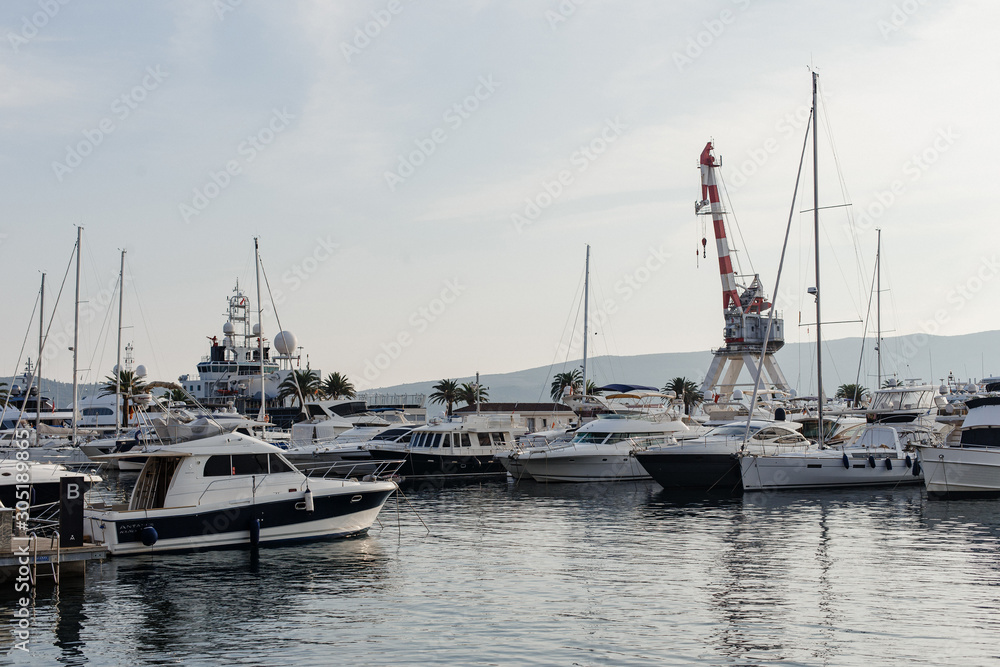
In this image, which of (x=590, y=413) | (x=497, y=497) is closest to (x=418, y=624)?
(x=497, y=497)

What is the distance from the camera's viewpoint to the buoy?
22.2m

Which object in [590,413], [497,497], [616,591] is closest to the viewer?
[616,591]

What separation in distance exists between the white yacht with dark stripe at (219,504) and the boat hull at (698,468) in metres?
16.8

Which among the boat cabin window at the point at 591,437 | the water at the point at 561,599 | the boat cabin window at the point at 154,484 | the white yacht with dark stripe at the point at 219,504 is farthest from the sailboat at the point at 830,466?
the boat cabin window at the point at 154,484

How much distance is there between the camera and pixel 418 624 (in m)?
16.0

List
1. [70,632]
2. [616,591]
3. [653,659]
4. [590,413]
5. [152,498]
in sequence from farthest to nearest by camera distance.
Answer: [590,413], [152,498], [616,591], [70,632], [653,659]

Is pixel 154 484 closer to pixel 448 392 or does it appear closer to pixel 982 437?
pixel 982 437

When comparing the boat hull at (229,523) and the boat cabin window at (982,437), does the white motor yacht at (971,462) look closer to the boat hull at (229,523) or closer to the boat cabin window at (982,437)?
the boat cabin window at (982,437)

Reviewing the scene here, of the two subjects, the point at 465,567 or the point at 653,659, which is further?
the point at 465,567

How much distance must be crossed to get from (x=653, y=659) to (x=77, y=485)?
40.7 ft

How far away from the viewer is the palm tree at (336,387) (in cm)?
10388

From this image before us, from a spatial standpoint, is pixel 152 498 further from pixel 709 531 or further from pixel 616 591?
pixel 709 531

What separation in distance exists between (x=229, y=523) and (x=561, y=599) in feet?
32.0

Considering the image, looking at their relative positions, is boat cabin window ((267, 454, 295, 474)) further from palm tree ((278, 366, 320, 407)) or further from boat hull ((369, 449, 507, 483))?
palm tree ((278, 366, 320, 407))
